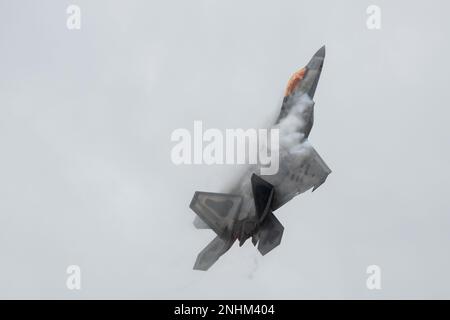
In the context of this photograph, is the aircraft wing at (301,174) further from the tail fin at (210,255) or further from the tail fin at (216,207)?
the tail fin at (210,255)

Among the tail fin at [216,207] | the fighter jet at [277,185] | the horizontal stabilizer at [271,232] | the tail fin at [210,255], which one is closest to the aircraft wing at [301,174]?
the fighter jet at [277,185]

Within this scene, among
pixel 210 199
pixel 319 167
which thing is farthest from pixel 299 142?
pixel 210 199

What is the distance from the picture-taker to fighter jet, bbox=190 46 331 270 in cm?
8975

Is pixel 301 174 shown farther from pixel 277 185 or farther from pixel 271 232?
pixel 271 232

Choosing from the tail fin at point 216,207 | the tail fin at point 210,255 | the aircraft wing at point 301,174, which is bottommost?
the tail fin at point 210,255

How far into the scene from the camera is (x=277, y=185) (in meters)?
90.2

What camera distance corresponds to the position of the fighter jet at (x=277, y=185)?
89750 millimetres

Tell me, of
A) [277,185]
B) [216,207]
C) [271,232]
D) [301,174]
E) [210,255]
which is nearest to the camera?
[301,174]

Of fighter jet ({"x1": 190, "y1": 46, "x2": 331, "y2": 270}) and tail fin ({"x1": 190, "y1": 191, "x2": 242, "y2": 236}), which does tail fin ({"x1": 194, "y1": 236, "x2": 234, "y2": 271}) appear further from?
tail fin ({"x1": 190, "y1": 191, "x2": 242, "y2": 236})

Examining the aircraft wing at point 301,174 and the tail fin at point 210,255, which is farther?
the tail fin at point 210,255

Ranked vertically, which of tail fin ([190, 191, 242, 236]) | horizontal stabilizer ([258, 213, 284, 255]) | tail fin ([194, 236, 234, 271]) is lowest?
tail fin ([194, 236, 234, 271])

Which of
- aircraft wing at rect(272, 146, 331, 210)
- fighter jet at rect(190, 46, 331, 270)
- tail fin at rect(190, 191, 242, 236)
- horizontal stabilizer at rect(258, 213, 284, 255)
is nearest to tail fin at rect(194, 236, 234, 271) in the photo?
fighter jet at rect(190, 46, 331, 270)

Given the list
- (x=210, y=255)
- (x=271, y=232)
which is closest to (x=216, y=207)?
(x=271, y=232)

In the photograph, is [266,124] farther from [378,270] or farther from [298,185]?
[378,270]
